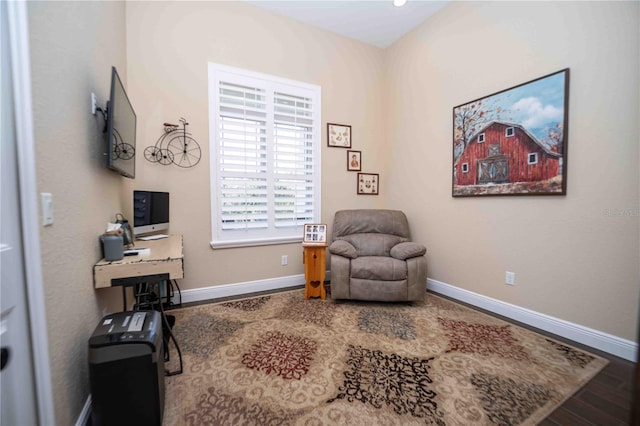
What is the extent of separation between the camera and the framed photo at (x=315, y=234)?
9.58 ft

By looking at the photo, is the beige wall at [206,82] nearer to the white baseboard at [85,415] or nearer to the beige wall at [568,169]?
the beige wall at [568,169]

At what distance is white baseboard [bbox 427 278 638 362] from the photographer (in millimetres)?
1775

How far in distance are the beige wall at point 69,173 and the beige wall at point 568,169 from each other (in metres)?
3.21

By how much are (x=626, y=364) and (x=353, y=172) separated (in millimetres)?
2983

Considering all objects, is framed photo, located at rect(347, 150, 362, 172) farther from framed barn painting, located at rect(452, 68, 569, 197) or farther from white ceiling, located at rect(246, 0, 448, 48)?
white ceiling, located at rect(246, 0, 448, 48)

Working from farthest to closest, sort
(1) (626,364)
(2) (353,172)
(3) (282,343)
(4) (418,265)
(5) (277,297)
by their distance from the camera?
(2) (353,172)
(5) (277,297)
(4) (418,265)
(3) (282,343)
(1) (626,364)

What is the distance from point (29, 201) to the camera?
0.91 metres

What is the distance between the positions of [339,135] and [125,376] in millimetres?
3192

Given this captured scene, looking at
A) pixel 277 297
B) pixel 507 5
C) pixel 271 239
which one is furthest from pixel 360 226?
pixel 507 5

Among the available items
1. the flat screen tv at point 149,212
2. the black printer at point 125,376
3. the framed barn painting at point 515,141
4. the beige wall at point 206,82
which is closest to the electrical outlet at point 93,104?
the flat screen tv at point 149,212

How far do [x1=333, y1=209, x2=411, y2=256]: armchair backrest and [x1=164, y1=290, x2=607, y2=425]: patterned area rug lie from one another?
97 cm

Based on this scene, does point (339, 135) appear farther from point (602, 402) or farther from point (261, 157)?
point (602, 402)

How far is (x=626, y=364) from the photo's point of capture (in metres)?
1.71

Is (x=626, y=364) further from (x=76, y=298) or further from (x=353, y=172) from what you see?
(x=76, y=298)
